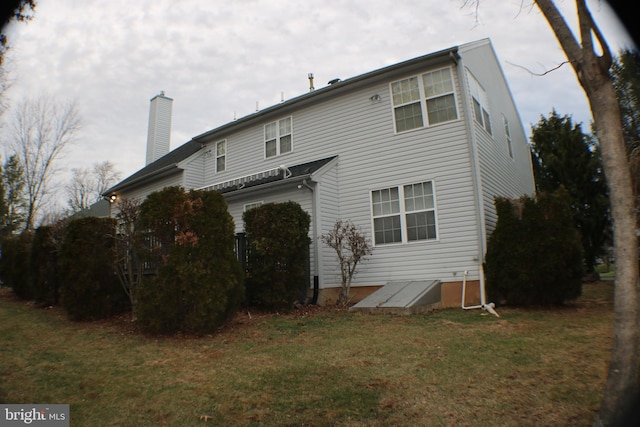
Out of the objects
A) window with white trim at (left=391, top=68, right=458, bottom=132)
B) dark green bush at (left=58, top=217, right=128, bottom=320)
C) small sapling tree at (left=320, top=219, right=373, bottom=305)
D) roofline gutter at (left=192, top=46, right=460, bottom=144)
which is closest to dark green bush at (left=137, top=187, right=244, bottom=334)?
dark green bush at (left=58, top=217, right=128, bottom=320)

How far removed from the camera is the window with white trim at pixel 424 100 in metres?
9.92

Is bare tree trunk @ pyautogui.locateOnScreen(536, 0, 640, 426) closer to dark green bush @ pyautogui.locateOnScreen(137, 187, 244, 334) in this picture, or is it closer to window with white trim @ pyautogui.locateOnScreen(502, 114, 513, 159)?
dark green bush @ pyautogui.locateOnScreen(137, 187, 244, 334)

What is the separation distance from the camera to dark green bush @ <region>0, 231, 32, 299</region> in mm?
11251

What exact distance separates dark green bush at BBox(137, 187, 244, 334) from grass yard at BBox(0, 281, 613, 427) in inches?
15.0

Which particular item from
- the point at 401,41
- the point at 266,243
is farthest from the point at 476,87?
the point at 266,243

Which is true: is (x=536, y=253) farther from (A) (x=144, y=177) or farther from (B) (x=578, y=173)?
(A) (x=144, y=177)

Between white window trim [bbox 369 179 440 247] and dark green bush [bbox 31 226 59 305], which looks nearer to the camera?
dark green bush [bbox 31 226 59 305]

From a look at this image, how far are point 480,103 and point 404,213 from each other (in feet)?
13.3

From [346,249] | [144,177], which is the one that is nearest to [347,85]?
[346,249]

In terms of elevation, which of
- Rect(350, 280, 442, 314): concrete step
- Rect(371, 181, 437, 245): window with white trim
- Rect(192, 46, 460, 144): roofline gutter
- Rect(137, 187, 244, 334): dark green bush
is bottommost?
Rect(350, 280, 442, 314): concrete step

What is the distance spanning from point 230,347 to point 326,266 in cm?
509

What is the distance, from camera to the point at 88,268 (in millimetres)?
7398

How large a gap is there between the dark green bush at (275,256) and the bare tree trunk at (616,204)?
633 cm

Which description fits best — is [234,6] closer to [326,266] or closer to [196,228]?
[196,228]
